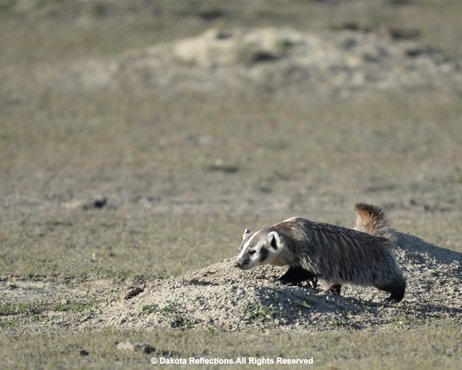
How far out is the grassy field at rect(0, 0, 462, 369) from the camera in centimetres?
842

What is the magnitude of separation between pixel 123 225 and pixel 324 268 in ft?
21.4

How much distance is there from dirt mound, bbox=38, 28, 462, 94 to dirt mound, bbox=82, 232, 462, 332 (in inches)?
751

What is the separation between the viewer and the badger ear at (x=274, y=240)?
929cm

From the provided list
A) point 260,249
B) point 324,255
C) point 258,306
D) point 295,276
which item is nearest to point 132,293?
point 260,249

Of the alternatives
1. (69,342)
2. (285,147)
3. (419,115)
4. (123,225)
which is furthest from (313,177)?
(69,342)

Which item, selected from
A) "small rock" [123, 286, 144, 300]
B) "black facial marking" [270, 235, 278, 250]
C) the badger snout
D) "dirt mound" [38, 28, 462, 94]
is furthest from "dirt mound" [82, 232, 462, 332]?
"dirt mound" [38, 28, 462, 94]

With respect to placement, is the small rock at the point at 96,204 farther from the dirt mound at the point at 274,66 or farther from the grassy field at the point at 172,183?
the dirt mound at the point at 274,66

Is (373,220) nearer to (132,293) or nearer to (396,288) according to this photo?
(396,288)

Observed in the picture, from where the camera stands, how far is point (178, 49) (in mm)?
31062

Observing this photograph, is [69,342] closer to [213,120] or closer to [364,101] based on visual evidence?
[213,120]

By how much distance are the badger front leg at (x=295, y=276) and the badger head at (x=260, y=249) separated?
30 centimetres

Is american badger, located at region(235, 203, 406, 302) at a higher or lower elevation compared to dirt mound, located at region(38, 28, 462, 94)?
higher

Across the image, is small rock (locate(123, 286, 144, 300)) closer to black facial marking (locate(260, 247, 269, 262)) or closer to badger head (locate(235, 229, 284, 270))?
badger head (locate(235, 229, 284, 270))

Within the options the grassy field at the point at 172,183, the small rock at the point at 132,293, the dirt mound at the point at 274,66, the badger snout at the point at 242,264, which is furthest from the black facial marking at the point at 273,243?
the dirt mound at the point at 274,66
